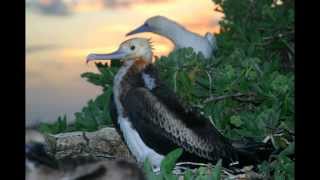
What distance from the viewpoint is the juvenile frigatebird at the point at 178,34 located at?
7.05ft

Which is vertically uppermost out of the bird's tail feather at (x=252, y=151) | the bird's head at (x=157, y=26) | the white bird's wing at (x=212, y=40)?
the bird's head at (x=157, y=26)

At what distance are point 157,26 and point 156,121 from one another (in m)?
0.24

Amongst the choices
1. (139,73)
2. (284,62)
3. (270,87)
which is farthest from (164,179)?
(284,62)

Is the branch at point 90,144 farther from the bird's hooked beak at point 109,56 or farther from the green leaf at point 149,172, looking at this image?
the bird's hooked beak at point 109,56

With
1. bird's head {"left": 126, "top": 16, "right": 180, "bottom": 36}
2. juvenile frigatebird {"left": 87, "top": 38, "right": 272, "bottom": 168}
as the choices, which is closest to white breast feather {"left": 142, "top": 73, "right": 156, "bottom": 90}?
juvenile frigatebird {"left": 87, "top": 38, "right": 272, "bottom": 168}

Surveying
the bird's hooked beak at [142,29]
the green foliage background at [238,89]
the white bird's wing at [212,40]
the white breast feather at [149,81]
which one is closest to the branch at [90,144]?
the green foliage background at [238,89]

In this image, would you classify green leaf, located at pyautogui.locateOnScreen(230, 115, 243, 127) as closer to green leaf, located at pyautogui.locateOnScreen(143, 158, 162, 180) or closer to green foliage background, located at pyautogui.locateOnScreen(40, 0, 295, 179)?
green foliage background, located at pyautogui.locateOnScreen(40, 0, 295, 179)

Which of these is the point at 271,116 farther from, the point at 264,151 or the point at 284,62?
the point at 284,62

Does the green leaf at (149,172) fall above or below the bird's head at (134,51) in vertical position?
below

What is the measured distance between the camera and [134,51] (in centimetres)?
216

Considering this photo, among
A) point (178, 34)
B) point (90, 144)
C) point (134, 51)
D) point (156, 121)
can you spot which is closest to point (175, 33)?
point (178, 34)

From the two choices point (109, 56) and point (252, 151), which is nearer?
point (109, 56)

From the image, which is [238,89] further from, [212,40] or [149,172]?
[149,172]
